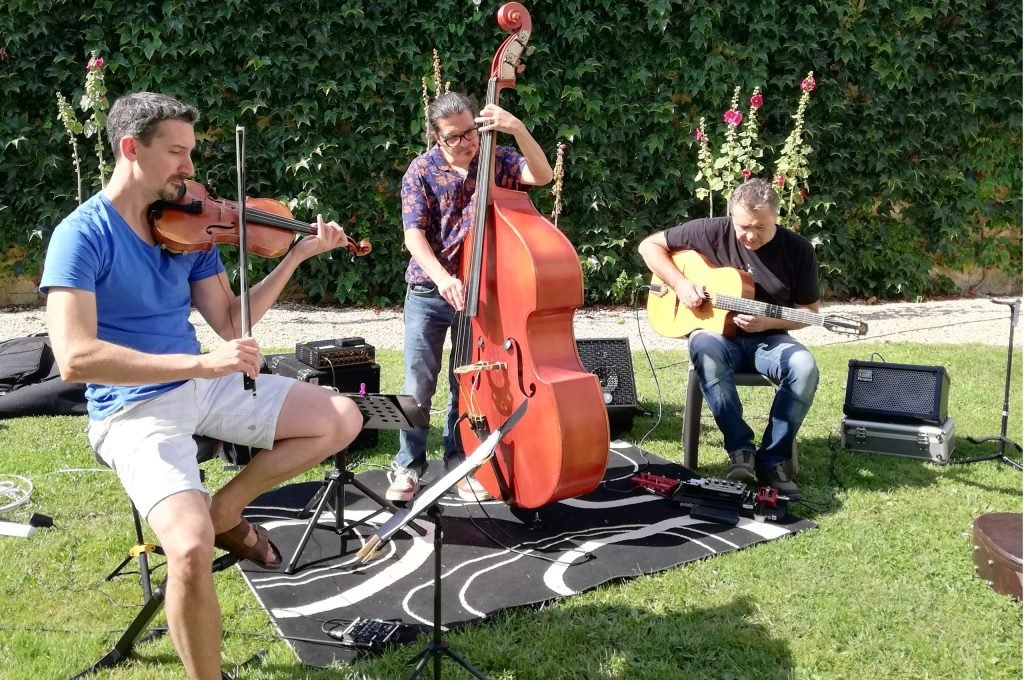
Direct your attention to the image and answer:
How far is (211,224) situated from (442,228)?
1.11m

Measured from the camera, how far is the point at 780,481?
3686mm

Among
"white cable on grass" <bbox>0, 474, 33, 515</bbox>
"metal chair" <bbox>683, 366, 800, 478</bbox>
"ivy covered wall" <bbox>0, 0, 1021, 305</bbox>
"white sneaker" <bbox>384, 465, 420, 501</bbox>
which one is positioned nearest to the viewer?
"white cable on grass" <bbox>0, 474, 33, 515</bbox>

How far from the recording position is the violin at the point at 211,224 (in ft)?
8.22

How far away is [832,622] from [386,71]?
18.5 feet

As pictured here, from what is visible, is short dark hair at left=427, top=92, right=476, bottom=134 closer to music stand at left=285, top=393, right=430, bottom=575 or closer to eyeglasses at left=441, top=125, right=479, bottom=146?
eyeglasses at left=441, top=125, right=479, bottom=146

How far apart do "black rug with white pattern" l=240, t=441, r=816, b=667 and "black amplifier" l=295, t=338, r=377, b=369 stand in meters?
0.62

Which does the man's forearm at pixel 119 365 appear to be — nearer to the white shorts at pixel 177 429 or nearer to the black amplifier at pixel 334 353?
the white shorts at pixel 177 429

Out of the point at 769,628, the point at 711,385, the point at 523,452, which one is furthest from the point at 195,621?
the point at 711,385

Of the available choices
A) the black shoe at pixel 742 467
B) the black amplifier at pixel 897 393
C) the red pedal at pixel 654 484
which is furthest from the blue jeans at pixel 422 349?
the black amplifier at pixel 897 393

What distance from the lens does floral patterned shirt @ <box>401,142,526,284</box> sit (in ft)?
11.4

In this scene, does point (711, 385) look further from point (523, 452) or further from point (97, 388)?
point (97, 388)

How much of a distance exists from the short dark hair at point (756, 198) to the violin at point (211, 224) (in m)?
1.82

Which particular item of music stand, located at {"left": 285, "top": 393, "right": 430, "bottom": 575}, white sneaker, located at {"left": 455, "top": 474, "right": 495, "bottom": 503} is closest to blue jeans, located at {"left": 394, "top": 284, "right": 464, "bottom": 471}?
white sneaker, located at {"left": 455, "top": 474, "right": 495, "bottom": 503}

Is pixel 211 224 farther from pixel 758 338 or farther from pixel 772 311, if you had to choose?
pixel 758 338
